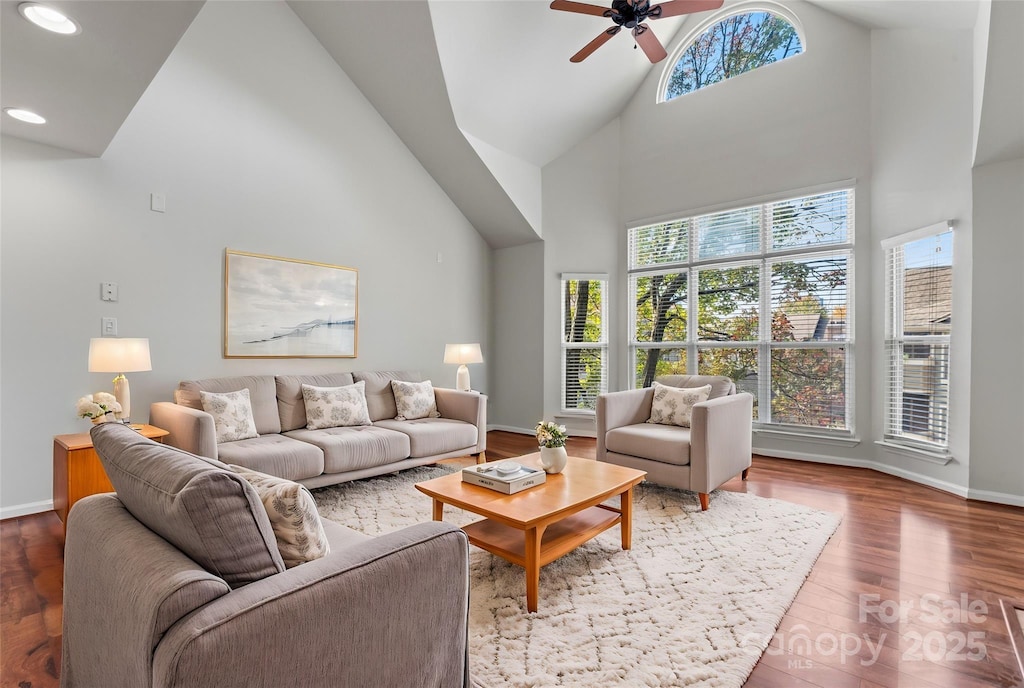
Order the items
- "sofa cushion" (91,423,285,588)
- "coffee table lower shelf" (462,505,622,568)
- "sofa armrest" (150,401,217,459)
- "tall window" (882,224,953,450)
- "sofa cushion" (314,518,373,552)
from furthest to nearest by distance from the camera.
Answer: "tall window" (882,224,953,450), "sofa armrest" (150,401,217,459), "coffee table lower shelf" (462,505,622,568), "sofa cushion" (314,518,373,552), "sofa cushion" (91,423,285,588)

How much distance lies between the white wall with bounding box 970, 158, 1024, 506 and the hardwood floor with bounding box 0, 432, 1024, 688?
0.27m

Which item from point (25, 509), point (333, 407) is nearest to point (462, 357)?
point (333, 407)

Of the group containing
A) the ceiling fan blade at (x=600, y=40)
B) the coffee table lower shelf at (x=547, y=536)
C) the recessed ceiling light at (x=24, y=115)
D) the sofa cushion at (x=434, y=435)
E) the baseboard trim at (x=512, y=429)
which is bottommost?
the baseboard trim at (x=512, y=429)

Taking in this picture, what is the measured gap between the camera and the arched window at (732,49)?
4949 mm

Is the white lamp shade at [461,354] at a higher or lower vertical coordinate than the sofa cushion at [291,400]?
higher

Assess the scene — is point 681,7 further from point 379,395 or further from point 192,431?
point 192,431

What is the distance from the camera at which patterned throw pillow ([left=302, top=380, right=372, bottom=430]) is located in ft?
12.6

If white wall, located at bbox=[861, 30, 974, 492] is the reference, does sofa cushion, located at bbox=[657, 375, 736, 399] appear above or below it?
below

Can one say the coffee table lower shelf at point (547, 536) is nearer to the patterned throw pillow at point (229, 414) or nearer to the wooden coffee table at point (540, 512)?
the wooden coffee table at point (540, 512)

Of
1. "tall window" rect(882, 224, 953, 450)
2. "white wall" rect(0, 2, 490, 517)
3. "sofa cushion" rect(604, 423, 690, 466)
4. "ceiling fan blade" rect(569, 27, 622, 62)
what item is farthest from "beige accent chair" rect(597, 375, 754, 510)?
"ceiling fan blade" rect(569, 27, 622, 62)

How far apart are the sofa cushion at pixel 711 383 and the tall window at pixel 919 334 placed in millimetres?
1467

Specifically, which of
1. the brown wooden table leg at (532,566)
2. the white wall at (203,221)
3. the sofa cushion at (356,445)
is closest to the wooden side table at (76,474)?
the white wall at (203,221)

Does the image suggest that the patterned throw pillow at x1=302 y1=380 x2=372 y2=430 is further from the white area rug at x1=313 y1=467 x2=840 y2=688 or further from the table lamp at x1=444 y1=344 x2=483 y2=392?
the table lamp at x1=444 y1=344 x2=483 y2=392

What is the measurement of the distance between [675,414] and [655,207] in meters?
2.79
